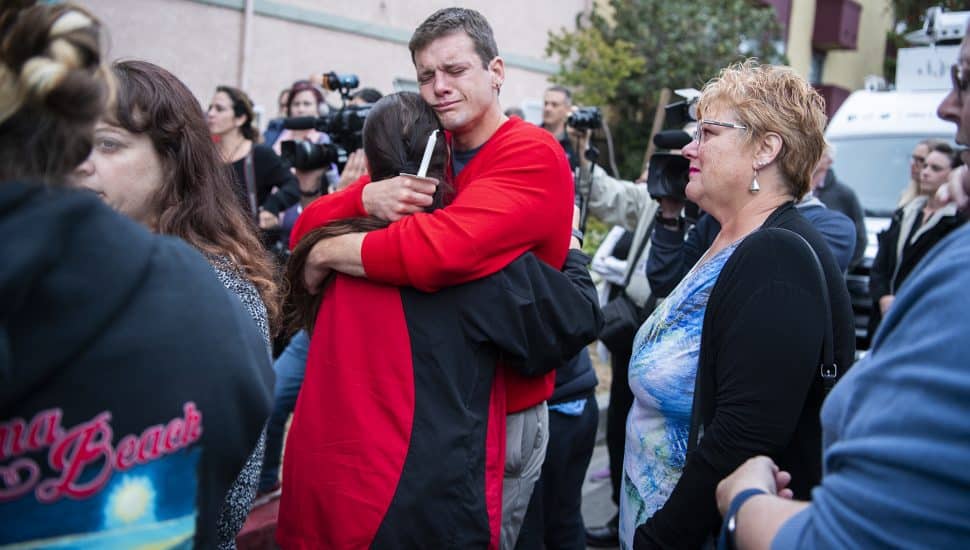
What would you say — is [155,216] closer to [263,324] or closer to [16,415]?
[263,324]

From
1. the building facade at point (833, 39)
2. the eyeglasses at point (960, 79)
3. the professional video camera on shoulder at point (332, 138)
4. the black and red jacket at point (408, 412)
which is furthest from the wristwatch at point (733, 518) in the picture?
the building facade at point (833, 39)

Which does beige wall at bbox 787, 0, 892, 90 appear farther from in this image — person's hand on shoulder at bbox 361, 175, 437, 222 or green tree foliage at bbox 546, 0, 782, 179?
person's hand on shoulder at bbox 361, 175, 437, 222

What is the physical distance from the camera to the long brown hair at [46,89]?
990 millimetres

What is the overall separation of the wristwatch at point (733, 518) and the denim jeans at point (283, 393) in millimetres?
2730

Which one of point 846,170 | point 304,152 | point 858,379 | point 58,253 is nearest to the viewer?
point 58,253

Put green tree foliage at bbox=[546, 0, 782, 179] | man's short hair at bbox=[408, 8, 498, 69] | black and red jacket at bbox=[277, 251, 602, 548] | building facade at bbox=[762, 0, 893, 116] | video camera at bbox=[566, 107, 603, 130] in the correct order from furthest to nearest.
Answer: building facade at bbox=[762, 0, 893, 116], green tree foliage at bbox=[546, 0, 782, 179], video camera at bbox=[566, 107, 603, 130], man's short hair at bbox=[408, 8, 498, 69], black and red jacket at bbox=[277, 251, 602, 548]

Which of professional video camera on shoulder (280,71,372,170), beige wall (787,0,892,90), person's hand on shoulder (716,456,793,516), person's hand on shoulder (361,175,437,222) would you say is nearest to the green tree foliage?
beige wall (787,0,892,90)

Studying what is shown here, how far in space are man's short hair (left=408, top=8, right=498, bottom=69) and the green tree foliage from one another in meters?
9.94

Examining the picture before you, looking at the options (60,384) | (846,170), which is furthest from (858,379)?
(846,170)

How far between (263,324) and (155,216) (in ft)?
1.17

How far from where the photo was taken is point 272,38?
30.2 ft

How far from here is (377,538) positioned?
2049 millimetres

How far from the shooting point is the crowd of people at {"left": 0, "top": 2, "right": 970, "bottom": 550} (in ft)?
3.31

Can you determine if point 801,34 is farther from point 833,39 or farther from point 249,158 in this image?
point 249,158
